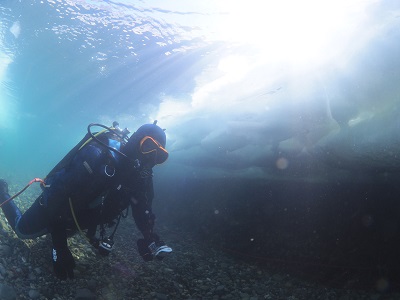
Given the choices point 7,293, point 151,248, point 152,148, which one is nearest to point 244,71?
point 152,148

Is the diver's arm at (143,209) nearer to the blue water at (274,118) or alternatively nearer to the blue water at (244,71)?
the blue water at (274,118)

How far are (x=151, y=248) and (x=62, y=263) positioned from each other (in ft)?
4.16

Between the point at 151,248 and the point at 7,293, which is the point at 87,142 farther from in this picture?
the point at 7,293

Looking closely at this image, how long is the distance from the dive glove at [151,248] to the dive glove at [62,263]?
3.29ft

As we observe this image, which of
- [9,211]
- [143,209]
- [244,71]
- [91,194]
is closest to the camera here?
[91,194]

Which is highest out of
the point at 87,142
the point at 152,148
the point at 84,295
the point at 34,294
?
the point at 87,142

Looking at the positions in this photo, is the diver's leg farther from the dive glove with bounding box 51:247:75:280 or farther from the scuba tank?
the dive glove with bounding box 51:247:75:280

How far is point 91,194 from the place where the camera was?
3607 mm

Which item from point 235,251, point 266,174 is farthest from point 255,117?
point 235,251

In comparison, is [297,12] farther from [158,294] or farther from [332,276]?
[158,294]

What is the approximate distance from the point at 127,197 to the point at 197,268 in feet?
8.05

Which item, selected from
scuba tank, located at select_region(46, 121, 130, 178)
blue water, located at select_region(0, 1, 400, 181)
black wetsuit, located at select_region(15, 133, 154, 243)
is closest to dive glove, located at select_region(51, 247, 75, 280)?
black wetsuit, located at select_region(15, 133, 154, 243)

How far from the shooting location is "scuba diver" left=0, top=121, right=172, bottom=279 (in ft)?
11.5

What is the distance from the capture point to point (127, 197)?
4180 mm
